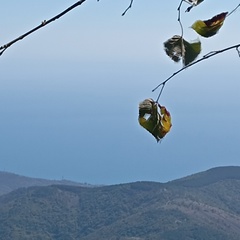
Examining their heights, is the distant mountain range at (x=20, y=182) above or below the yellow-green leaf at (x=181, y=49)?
above

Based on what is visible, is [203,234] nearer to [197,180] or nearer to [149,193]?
[149,193]

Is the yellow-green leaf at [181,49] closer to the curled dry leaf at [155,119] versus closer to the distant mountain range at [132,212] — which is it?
the curled dry leaf at [155,119]

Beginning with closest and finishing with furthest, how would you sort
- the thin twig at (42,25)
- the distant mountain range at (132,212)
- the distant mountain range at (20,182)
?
the thin twig at (42,25), the distant mountain range at (132,212), the distant mountain range at (20,182)

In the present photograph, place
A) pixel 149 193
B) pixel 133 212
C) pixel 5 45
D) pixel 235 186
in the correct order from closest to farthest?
1. pixel 5 45
2. pixel 133 212
3. pixel 149 193
4. pixel 235 186

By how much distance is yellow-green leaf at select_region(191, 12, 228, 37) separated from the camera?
4.38ft

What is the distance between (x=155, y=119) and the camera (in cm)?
148

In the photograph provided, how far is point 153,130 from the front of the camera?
1.47m

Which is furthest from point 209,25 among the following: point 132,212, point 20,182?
point 20,182

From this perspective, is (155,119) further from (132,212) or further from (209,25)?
(132,212)

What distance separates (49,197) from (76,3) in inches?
4338

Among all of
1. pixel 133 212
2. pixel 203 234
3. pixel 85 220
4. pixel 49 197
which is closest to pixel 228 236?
pixel 203 234

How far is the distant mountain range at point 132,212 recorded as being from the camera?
8812 centimetres

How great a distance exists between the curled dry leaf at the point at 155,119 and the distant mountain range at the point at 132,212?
8136cm

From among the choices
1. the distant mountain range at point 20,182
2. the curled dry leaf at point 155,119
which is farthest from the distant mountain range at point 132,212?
the curled dry leaf at point 155,119
